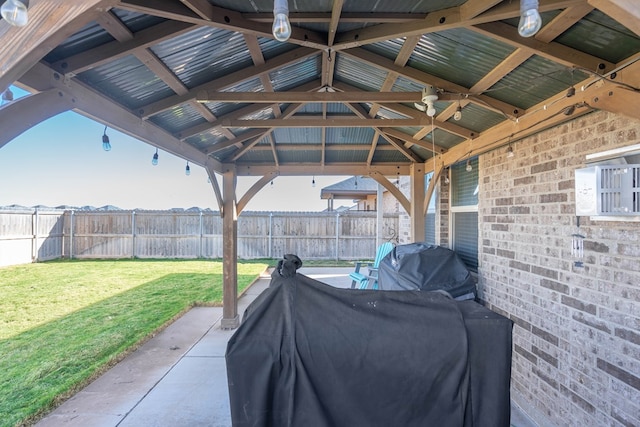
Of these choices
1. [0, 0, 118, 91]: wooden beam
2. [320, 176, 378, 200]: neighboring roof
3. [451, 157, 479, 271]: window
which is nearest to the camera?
[0, 0, 118, 91]: wooden beam

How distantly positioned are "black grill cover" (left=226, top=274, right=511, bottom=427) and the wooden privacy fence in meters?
10.5

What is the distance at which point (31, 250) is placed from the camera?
1053 cm

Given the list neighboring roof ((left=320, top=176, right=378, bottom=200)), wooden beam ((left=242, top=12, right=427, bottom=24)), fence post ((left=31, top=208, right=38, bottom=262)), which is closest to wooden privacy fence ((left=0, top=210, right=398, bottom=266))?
fence post ((left=31, top=208, right=38, bottom=262))

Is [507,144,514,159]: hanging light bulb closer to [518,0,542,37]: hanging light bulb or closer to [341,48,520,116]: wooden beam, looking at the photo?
[341,48,520,116]: wooden beam

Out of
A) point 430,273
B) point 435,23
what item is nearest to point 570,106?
point 435,23

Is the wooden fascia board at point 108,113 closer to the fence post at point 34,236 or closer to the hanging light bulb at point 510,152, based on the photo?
the hanging light bulb at point 510,152

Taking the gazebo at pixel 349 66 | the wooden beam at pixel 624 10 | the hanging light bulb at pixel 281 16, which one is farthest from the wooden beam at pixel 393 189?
the hanging light bulb at pixel 281 16

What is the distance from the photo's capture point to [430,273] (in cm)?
372

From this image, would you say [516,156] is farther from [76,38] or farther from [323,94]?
[76,38]

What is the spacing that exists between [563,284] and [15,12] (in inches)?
136

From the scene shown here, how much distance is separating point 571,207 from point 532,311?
3.38ft

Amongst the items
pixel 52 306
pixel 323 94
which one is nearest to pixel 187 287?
pixel 52 306

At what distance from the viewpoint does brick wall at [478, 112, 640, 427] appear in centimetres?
202

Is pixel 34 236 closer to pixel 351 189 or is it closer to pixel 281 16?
pixel 351 189
